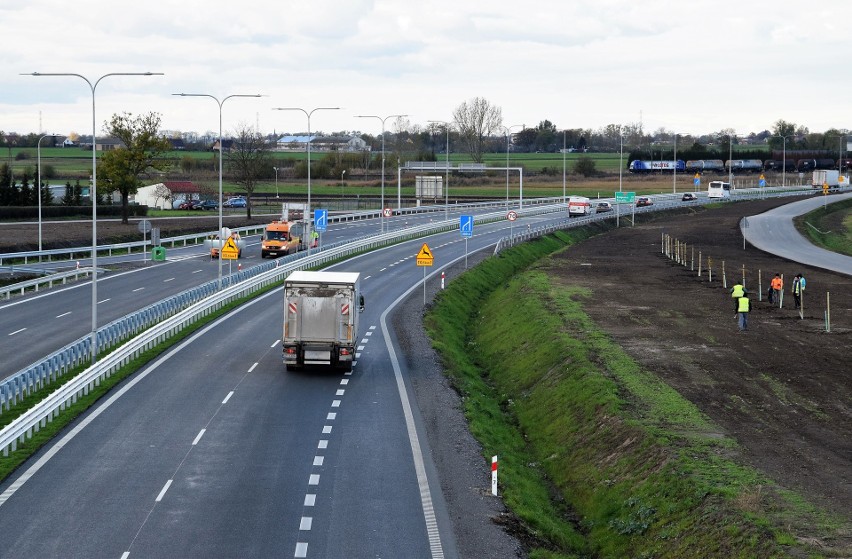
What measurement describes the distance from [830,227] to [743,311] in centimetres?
6991

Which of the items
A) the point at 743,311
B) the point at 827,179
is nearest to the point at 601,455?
the point at 743,311

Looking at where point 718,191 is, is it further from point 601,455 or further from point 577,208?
point 601,455

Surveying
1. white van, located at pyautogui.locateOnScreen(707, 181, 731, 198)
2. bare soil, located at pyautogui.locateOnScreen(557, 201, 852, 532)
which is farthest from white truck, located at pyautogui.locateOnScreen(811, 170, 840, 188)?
bare soil, located at pyautogui.locateOnScreen(557, 201, 852, 532)

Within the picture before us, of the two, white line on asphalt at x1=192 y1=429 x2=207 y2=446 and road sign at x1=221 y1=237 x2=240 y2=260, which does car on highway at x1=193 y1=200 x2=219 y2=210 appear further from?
white line on asphalt at x1=192 y1=429 x2=207 y2=446

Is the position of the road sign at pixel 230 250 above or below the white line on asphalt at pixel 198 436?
above

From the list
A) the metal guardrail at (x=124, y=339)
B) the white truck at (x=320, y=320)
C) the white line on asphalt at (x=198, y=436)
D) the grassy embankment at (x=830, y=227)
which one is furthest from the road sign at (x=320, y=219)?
the white line on asphalt at (x=198, y=436)

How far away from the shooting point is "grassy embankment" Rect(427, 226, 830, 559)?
2038cm

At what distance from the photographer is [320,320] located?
113 ft

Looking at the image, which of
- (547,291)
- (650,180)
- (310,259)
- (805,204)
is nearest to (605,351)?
(547,291)

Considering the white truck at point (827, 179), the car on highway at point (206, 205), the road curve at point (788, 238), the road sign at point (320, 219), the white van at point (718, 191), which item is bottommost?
the road curve at point (788, 238)

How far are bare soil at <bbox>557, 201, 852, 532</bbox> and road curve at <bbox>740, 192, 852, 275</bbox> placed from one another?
281cm

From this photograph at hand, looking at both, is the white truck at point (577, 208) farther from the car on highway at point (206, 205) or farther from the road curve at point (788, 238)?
the car on highway at point (206, 205)

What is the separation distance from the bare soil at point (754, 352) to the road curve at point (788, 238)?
9.21 feet

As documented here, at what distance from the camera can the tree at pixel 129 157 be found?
98812 millimetres
